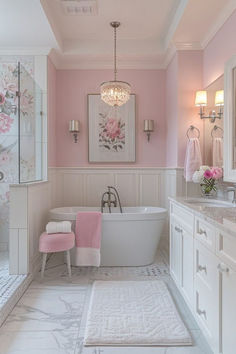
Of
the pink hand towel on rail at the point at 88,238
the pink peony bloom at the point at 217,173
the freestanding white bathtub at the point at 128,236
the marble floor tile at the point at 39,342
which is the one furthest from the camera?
the freestanding white bathtub at the point at 128,236

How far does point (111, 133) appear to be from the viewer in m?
3.99

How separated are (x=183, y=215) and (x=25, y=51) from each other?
9.37ft

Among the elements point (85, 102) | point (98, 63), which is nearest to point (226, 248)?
point (85, 102)

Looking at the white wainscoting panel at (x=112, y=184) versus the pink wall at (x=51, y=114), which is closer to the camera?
the pink wall at (x=51, y=114)

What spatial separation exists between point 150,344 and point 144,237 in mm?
1436

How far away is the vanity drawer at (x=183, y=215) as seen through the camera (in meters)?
2.11

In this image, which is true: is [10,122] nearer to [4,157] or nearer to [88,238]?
[4,157]

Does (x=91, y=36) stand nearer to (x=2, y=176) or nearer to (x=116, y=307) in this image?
(x=2, y=176)

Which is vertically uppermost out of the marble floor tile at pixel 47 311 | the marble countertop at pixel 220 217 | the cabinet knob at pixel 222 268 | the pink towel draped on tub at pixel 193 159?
the pink towel draped on tub at pixel 193 159

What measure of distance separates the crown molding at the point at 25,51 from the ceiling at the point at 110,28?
1.4 inches

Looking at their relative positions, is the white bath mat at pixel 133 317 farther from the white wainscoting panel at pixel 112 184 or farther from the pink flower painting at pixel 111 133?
the pink flower painting at pixel 111 133

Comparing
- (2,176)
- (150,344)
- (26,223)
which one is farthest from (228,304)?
(2,176)

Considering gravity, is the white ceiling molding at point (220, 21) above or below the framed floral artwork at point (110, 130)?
above

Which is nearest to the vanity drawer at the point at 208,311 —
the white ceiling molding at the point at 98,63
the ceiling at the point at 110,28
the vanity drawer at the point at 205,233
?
the vanity drawer at the point at 205,233
